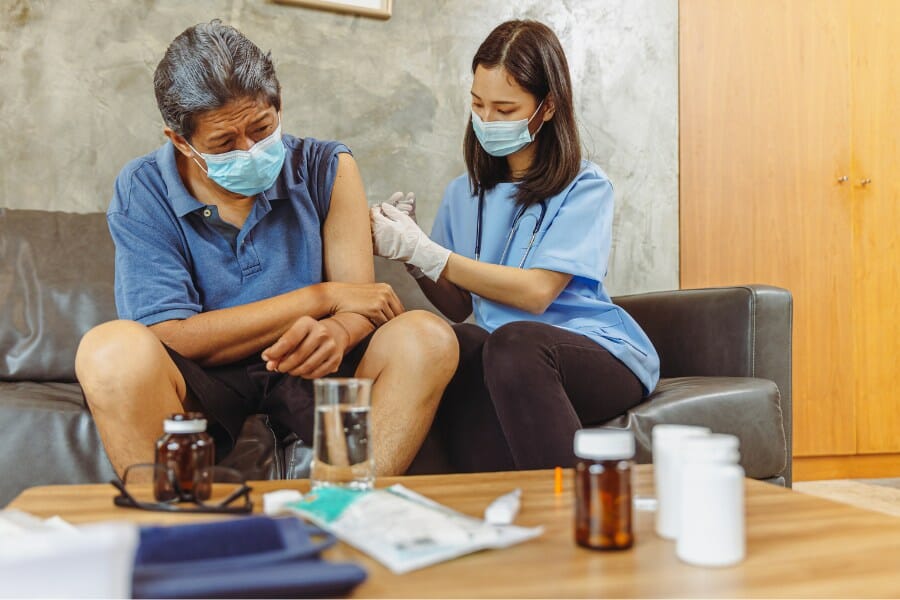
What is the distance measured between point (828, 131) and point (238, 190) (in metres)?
2.26

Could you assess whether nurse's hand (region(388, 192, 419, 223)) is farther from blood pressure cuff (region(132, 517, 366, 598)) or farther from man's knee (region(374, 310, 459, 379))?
blood pressure cuff (region(132, 517, 366, 598))

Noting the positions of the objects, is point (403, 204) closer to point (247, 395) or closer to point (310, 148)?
point (310, 148)

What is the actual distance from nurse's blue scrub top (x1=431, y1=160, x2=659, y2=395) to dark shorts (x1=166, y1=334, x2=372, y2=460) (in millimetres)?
381

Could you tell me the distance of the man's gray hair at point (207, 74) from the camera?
1.40 m

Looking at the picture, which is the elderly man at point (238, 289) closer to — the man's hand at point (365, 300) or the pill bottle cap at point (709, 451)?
the man's hand at point (365, 300)

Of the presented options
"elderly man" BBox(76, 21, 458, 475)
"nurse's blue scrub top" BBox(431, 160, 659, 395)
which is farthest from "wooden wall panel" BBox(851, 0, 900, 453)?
"elderly man" BBox(76, 21, 458, 475)

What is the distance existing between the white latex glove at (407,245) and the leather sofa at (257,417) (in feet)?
1.19

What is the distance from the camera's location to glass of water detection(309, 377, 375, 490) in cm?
86

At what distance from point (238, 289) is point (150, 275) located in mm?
164

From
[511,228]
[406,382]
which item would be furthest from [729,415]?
[406,382]

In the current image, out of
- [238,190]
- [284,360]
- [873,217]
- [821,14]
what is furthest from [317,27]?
[873,217]

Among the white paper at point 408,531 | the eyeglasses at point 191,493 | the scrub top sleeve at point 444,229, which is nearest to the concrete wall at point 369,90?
the scrub top sleeve at point 444,229

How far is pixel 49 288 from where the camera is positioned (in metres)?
1.89

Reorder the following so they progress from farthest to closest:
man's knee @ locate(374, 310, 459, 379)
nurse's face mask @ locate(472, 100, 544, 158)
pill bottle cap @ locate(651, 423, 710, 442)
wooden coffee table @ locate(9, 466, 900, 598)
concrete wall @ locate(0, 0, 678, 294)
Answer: concrete wall @ locate(0, 0, 678, 294) < nurse's face mask @ locate(472, 100, 544, 158) < man's knee @ locate(374, 310, 459, 379) < pill bottle cap @ locate(651, 423, 710, 442) < wooden coffee table @ locate(9, 466, 900, 598)
